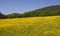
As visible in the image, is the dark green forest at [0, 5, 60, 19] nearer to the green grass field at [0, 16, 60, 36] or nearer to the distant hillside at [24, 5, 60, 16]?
the distant hillside at [24, 5, 60, 16]

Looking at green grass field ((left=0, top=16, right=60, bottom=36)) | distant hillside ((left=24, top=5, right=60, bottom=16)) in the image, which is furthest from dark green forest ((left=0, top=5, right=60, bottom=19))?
green grass field ((left=0, top=16, right=60, bottom=36))

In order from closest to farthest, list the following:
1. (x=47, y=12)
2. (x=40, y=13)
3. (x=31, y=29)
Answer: (x=31, y=29) → (x=47, y=12) → (x=40, y=13)

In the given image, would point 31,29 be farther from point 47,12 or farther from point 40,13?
point 47,12

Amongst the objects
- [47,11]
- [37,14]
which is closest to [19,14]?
[37,14]

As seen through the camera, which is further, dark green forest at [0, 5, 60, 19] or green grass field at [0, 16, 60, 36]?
dark green forest at [0, 5, 60, 19]

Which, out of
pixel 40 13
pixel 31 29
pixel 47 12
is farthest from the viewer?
pixel 40 13

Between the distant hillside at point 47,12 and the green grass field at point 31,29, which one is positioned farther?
the distant hillside at point 47,12

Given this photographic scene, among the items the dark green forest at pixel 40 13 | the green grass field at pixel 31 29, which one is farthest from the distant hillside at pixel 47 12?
the green grass field at pixel 31 29

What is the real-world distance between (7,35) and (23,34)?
117 centimetres

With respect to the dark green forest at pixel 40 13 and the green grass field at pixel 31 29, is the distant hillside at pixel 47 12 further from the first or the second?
the green grass field at pixel 31 29

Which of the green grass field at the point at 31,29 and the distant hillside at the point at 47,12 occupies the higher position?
the distant hillside at the point at 47,12

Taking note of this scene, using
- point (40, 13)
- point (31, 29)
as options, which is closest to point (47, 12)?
point (40, 13)

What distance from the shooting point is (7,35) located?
430 inches

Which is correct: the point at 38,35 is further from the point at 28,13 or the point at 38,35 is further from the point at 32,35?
the point at 28,13
